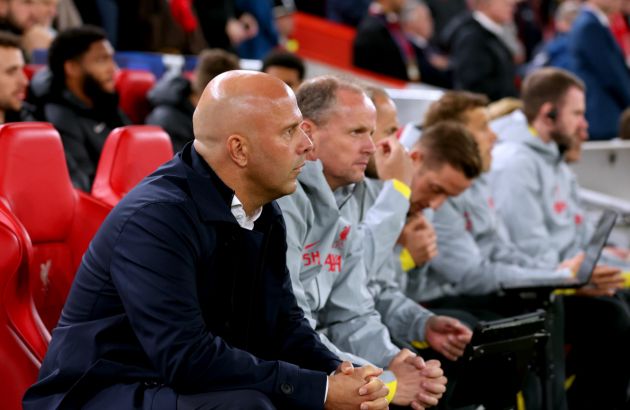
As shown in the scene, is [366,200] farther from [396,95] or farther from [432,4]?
[432,4]

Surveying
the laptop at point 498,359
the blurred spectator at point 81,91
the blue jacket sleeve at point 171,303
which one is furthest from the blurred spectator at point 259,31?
the blue jacket sleeve at point 171,303

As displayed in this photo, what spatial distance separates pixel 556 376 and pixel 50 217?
1982 millimetres

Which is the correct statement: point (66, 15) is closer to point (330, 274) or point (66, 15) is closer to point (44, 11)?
point (44, 11)

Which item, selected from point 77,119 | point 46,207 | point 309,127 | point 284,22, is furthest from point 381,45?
point 46,207

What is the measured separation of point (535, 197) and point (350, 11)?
5.12 m

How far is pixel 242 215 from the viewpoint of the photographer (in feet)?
7.39

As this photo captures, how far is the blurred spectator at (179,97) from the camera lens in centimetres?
492

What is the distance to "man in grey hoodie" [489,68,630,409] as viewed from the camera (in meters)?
4.16

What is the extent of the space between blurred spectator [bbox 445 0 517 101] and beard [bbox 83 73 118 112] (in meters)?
3.44

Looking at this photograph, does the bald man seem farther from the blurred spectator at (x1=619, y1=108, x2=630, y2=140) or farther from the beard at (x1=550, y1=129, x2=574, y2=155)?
the blurred spectator at (x1=619, y1=108, x2=630, y2=140)

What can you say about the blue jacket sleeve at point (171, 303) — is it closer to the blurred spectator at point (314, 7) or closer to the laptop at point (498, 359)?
the laptop at point (498, 359)

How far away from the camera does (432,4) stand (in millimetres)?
10055

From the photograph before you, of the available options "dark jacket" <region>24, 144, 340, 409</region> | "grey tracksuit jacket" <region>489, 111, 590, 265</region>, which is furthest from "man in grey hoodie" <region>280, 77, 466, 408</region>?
"grey tracksuit jacket" <region>489, 111, 590, 265</region>

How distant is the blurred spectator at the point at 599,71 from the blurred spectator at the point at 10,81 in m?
4.81
